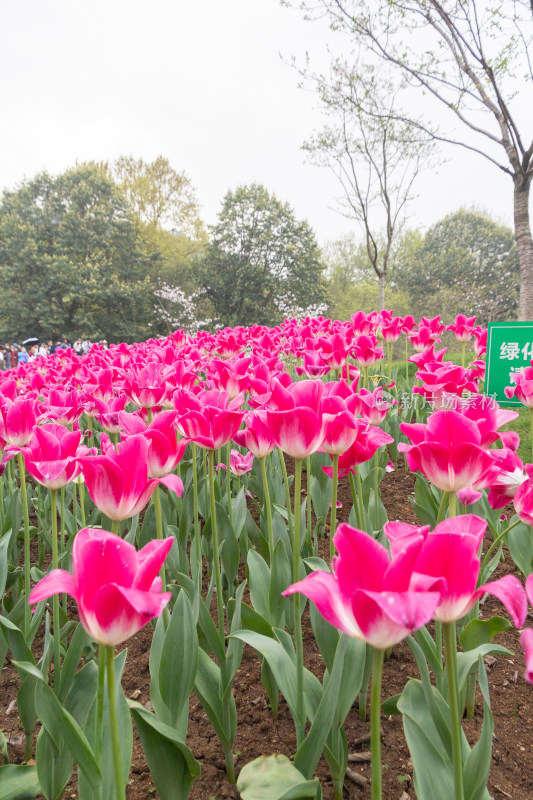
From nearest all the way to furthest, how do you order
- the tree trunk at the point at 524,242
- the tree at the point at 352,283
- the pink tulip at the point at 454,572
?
the pink tulip at the point at 454,572, the tree trunk at the point at 524,242, the tree at the point at 352,283

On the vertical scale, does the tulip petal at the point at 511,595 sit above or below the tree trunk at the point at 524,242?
below

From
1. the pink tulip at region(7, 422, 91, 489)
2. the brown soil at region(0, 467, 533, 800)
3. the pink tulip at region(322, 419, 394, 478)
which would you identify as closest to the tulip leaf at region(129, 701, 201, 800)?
the brown soil at region(0, 467, 533, 800)

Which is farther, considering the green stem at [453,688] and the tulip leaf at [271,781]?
the tulip leaf at [271,781]

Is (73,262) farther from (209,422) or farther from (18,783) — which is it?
(18,783)

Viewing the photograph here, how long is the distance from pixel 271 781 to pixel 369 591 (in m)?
0.66

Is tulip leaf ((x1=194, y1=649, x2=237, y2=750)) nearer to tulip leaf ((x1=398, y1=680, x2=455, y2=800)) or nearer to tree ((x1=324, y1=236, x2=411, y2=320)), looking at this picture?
tulip leaf ((x1=398, y1=680, x2=455, y2=800))

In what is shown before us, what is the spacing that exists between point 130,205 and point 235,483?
3245 centimetres

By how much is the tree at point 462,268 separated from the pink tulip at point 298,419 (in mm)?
30270

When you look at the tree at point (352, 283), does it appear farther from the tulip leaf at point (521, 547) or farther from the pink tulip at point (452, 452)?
the pink tulip at point (452, 452)

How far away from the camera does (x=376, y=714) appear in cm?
69

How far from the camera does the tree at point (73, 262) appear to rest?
92.8 ft

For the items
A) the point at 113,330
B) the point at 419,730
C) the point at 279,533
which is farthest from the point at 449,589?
the point at 113,330

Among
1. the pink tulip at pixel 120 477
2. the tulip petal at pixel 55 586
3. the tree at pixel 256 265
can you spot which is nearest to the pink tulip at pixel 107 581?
the tulip petal at pixel 55 586

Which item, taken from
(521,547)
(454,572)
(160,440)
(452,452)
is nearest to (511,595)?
(454,572)
